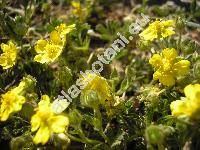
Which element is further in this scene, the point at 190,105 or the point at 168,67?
the point at 168,67

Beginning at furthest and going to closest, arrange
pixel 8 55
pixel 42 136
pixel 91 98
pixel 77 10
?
pixel 77 10 < pixel 8 55 < pixel 91 98 < pixel 42 136

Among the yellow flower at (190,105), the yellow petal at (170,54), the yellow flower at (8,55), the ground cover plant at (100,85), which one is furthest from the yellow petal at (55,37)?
the yellow flower at (190,105)

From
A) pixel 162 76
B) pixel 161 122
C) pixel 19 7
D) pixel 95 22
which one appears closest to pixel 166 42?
pixel 162 76

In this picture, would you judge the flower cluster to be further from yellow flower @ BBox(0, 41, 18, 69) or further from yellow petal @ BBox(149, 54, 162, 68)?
yellow petal @ BBox(149, 54, 162, 68)

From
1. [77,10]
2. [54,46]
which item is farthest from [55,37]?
[77,10]

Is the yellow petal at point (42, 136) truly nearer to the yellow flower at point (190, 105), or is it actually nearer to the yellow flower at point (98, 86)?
the yellow flower at point (98, 86)

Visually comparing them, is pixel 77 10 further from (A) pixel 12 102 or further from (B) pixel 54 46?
(A) pixel 12 102

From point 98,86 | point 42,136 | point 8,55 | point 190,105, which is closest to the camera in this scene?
point 190,105
